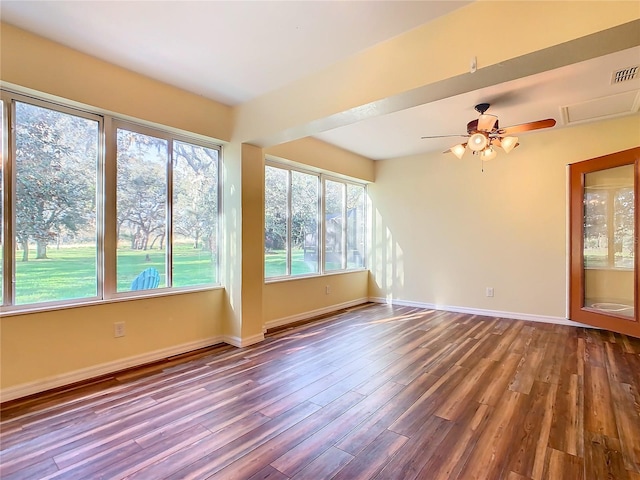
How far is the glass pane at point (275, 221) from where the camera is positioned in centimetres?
453

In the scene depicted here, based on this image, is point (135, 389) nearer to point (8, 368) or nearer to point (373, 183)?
point (8, 368)

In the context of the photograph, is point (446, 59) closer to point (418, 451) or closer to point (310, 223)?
point (418, 451)

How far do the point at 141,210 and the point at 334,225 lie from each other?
3.28 meters

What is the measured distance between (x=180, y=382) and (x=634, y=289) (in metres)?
5.20

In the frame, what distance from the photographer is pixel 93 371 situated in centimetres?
280

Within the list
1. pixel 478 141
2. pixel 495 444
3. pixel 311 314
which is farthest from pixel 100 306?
pixel 478 141

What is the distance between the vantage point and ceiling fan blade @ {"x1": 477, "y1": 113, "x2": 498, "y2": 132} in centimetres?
324

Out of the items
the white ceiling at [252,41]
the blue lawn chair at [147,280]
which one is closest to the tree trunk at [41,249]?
the blue lawn chair at [147,280]

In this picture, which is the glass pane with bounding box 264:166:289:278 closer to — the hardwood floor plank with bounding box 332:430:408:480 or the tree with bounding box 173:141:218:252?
the tree with bounding box 173:141:218:252

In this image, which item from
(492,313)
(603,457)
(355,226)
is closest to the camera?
(603,457)

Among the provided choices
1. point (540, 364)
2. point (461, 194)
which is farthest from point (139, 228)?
point (461, 194)

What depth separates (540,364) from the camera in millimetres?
3146

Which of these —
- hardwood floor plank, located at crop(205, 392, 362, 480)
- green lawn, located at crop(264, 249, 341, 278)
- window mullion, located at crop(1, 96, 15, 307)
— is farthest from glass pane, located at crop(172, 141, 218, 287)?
hardwood floor plank, located at crop(205, 392, 362, 480)

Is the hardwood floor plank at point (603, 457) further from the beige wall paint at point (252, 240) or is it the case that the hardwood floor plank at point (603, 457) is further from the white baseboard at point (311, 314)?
the white baseboard at point (311, 314)
